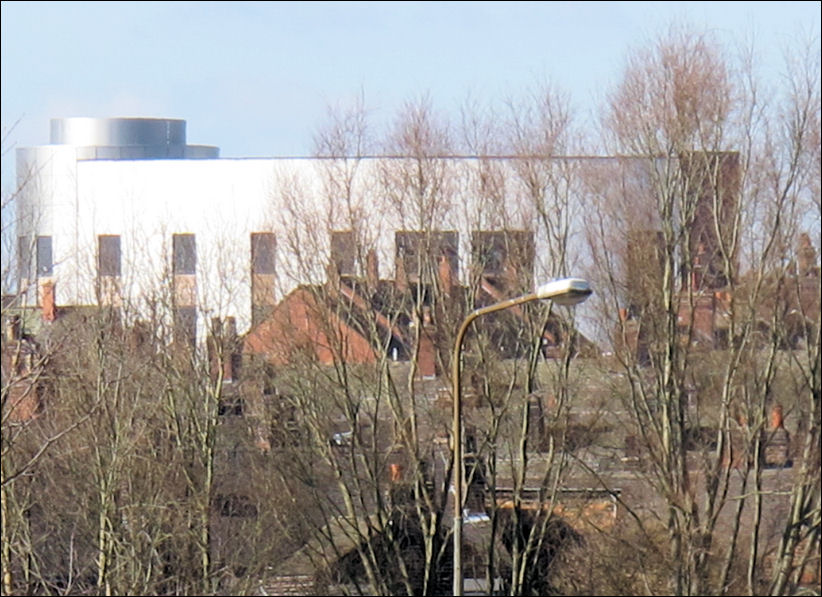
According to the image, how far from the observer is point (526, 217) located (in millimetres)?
25109

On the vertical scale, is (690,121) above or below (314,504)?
above

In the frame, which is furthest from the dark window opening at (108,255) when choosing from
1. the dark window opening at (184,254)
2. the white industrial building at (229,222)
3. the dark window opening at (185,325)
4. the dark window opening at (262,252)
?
the dark window opening at (262,252)

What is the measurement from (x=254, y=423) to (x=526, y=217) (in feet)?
23.4

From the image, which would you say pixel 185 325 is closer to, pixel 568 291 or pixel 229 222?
pixel 229 222

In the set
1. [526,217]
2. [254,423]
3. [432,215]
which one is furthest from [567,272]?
[254,423]

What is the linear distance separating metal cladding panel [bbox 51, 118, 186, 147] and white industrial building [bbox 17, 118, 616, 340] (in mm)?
11144

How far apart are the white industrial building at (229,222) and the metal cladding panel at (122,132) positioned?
36.6 ft

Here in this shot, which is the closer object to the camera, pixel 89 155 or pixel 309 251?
pixel 309 251

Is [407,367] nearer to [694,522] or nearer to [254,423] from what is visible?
[254,423]

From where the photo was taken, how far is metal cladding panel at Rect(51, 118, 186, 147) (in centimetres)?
4888

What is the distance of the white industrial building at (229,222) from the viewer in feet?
82.6

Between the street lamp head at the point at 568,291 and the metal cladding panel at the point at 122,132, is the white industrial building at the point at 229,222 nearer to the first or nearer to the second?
the street lamp head at the point at 568,291

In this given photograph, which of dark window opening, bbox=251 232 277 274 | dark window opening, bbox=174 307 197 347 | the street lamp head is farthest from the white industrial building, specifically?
the street lamp head

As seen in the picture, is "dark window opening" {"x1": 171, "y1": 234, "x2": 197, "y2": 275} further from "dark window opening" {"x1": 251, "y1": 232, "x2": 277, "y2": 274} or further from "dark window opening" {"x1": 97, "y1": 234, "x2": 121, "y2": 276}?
"dark window opening" {"x1": 251, "y1": 232, "x2": 277, "y2": 274}
